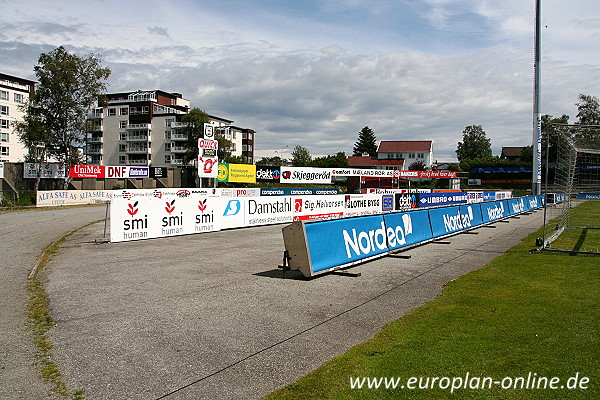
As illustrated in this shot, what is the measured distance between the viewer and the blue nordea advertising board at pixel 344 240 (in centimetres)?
1106

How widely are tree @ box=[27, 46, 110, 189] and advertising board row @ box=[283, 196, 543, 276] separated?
175 feet

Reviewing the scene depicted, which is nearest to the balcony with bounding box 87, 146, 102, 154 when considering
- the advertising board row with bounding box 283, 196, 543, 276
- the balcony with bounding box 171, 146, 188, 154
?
the balcony with bounding box 171, 146, 188, 154

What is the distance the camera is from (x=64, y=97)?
5878cm

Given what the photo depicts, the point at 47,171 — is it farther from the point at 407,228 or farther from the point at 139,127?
the point at 139,127

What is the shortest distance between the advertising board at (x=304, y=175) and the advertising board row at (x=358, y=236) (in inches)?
1223

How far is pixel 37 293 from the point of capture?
978 centimetres

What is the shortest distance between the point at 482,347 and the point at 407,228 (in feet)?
32.7

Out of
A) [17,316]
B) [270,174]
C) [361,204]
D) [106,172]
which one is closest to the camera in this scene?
[17,316]

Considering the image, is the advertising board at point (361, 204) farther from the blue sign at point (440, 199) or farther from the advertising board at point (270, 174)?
the advertising board at point (270, 174)

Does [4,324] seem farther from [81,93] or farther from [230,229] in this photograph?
[81,93]

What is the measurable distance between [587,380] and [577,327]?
2.08 meters

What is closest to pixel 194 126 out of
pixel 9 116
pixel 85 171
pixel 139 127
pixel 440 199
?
pixel 139 127

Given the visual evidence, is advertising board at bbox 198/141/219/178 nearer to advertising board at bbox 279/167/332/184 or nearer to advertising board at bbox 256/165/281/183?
advertising board at bbox 279/167/332/184

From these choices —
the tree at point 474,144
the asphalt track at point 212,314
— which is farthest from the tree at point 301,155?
the asphalt track at point 212,314
